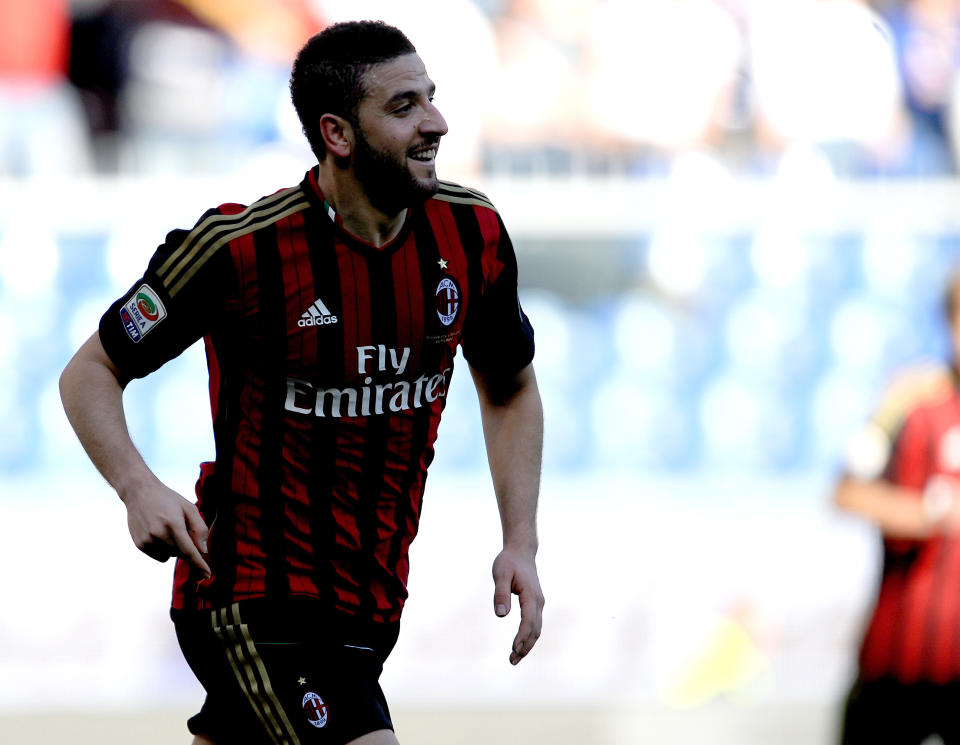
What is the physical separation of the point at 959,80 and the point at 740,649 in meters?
4.11

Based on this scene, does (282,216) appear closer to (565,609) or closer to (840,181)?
(565,609)

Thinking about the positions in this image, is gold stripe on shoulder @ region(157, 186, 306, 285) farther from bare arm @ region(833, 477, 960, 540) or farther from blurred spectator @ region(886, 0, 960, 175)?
blurred spectator @ region(886, 0, 960, 175)

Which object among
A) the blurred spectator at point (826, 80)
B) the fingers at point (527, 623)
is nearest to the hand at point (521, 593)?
the fingers at point (527, 623)

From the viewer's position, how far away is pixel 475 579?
7.93 m

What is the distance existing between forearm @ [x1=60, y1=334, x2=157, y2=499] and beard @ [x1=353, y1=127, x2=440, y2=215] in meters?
0.53

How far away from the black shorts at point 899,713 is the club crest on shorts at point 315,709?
→ 85.9 inches

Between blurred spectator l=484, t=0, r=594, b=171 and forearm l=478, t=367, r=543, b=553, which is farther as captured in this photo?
blurred spectator l=484, t=0, r=594, b=171

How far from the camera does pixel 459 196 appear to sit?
275cm

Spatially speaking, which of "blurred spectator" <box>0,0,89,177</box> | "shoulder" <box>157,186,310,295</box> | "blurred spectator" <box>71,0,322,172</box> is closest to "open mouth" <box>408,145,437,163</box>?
"shoulder" <box>157,186,310,295</box>

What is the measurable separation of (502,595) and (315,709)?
37cm

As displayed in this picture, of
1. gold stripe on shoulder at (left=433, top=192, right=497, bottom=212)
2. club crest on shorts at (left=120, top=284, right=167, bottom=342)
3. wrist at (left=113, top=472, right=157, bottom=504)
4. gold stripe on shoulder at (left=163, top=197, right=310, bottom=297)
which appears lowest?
wrist at (left=113, top=472, right=157, bottom=504)

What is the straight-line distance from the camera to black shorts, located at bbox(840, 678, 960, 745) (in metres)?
4.16

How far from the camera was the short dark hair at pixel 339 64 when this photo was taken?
8.30 ft

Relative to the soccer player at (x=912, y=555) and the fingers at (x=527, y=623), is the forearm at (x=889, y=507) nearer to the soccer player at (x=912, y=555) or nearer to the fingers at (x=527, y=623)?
the soccer player at (x=912, y=555)
